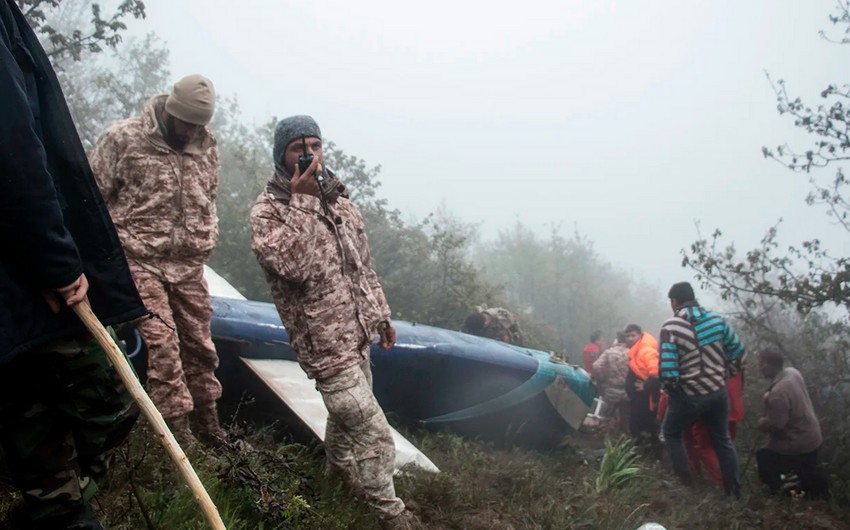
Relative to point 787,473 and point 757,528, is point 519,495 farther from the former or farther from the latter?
point 787,473

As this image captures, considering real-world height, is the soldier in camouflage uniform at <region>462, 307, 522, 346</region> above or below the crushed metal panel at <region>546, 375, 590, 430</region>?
above

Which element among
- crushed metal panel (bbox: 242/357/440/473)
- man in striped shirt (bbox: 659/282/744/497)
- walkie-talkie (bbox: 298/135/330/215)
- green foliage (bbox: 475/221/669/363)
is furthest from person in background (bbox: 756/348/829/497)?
green foliage (bbox: 475/221/669/363)

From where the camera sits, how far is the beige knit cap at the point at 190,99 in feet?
11.5

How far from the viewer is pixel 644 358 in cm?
795

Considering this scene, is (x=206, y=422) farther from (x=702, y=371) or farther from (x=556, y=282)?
(x=556, y=282)

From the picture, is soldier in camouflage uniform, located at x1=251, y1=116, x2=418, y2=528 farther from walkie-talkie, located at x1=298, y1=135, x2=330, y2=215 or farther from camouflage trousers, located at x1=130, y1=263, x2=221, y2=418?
camouflage trousers, located at x1=130, y1=263, x2=221, y2=418

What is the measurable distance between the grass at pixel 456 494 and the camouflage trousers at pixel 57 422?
0.46 m

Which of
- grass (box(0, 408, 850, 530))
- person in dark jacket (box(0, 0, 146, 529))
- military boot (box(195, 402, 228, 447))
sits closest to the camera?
person in dark jacket (box(0, 0, 146, 529))

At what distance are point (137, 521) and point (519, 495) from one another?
9.23 ft

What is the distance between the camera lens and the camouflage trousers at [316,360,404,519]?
10.6 ft

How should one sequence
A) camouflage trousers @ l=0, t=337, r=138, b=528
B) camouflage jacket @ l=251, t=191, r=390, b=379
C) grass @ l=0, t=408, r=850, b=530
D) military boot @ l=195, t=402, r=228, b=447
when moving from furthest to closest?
military boot @ l=195, t=402, r=228, b=447
camouflage jacket @ l=251, t=191, r=390, b=379
grass @ l=0, t=408, r=850, b=530
camouflage trousers @ l=0, t=337, r=138, b=528

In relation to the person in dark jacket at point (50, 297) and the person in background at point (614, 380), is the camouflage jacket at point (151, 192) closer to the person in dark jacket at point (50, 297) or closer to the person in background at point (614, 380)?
the person in dark jacket at point (50, 297)

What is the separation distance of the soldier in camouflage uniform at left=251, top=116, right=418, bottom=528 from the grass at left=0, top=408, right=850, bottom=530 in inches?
12.0

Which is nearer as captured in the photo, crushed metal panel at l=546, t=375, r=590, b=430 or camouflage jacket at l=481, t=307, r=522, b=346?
crushed metal panel at l=546, t=375, r=590, b=430
